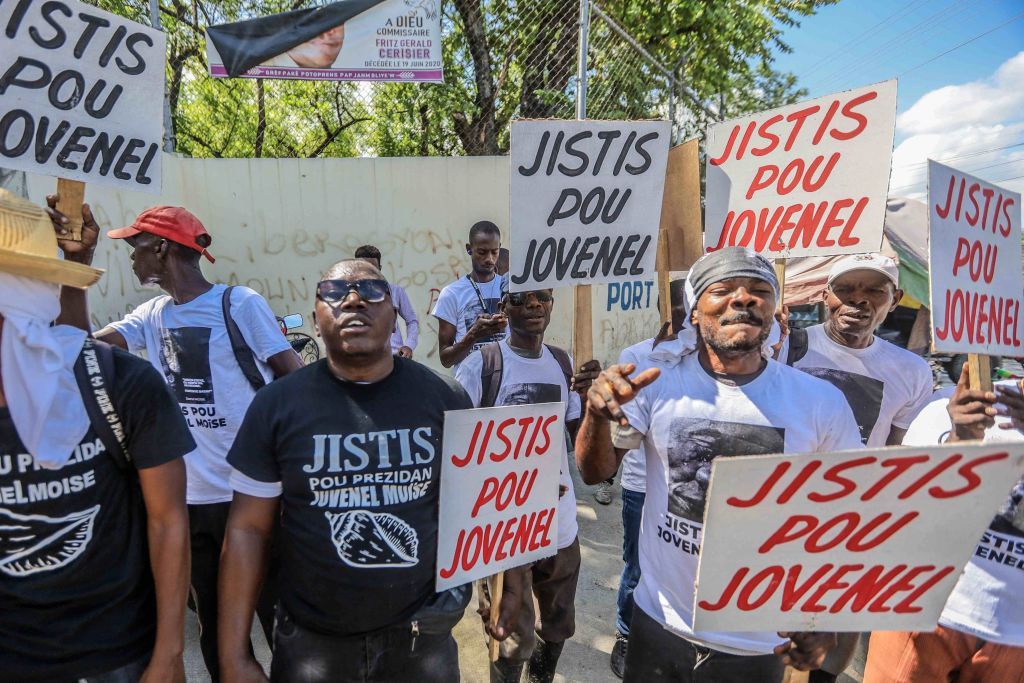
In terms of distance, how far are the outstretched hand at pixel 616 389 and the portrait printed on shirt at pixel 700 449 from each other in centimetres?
22

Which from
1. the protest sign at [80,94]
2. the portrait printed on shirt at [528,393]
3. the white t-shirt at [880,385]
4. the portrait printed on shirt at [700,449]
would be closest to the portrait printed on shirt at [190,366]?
the protest sign at [80,94]

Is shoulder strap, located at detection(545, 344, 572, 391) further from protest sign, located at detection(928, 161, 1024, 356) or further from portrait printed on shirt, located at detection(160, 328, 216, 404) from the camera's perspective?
portrait printed on shirt, located at detection(160, 328, 216, 404)

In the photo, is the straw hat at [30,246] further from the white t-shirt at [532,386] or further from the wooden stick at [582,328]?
the wooden stick at [582,328]

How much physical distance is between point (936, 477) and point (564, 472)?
4.33ft

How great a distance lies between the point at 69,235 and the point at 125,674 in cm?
143

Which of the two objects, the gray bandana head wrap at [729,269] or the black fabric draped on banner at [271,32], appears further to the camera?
the black fabric draped on banner at [271,32]

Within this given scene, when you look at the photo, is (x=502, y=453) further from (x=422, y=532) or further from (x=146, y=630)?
(x=146, y=630)

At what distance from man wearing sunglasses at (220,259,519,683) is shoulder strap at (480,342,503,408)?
687 millimetres

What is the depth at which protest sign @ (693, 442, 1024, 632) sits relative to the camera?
132 cm

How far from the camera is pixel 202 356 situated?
7.72 ft

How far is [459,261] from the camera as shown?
21.8 ft

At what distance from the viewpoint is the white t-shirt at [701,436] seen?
159cm

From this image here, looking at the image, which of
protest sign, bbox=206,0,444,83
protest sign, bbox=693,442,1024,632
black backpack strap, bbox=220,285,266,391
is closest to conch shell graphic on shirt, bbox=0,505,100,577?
black backpack strap, bbox=220,285,266,391

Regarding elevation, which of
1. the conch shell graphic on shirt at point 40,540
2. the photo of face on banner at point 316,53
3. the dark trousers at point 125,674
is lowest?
the dark trousers at point 125,674
